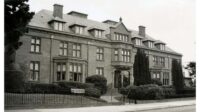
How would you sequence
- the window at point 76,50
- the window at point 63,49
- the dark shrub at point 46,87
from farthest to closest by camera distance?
1. the window at point 76,50
2. the window at point 63,49
3. the dark shrub at point 46,87

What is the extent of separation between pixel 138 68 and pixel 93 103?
37.7ft

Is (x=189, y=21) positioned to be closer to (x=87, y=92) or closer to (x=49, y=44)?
(x=87, y=92)

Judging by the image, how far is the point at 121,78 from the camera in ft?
126

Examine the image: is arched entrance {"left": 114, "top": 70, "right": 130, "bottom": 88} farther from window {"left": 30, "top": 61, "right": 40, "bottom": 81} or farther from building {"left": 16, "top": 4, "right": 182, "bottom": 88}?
window {"left": 30, "top": 61, "right": 40, "bottom": 81}

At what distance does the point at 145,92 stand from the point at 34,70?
12.1 meters

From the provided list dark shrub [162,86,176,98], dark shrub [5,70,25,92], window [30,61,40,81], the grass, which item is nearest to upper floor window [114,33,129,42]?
dark shrub [162,86,176,98]

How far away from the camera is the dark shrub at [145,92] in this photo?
29.7 meters

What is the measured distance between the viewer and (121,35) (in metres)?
39.3

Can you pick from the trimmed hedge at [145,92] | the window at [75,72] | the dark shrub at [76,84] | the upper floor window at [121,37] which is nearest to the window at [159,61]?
the upper floor window at [121,37]

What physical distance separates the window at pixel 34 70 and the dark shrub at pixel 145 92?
10.4 metres

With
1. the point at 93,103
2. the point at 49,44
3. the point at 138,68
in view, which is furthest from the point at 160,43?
the point at 93,103

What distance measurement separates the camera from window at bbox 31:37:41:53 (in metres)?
31.0

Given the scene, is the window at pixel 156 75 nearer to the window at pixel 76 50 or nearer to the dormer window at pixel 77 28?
the window at pixel 76 50

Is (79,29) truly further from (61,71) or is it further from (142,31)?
(142,31)
